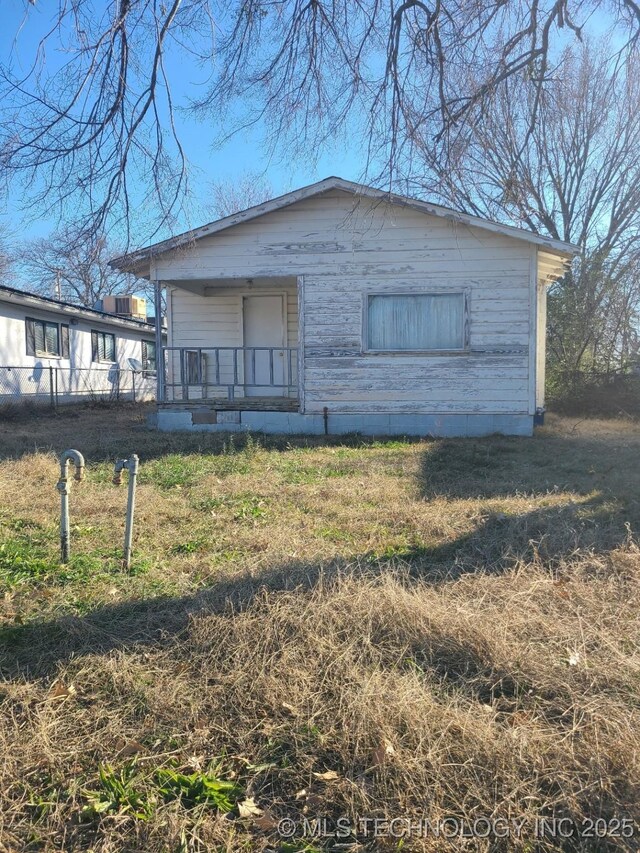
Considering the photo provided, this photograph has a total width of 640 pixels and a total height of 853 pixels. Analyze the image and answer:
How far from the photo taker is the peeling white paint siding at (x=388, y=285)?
10086 mm

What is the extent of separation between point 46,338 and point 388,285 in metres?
12.5


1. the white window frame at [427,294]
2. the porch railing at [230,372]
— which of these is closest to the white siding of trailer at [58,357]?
the porch railing at [230,372]

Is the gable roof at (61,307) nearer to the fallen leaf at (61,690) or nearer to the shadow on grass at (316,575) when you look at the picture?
the shadow on grass at (316,575)

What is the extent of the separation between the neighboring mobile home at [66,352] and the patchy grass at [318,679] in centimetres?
1311

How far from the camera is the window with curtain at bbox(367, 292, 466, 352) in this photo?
10250 mm

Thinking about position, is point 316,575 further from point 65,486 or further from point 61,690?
point 65,486

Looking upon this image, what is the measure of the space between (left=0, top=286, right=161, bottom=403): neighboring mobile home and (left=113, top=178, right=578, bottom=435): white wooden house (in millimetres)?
7597

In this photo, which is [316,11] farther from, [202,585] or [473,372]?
[473,372]

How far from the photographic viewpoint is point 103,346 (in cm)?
2173

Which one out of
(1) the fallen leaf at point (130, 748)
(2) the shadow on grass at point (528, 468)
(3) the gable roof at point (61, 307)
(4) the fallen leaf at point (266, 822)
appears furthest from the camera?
(3) the gable roof at point (61, 307)

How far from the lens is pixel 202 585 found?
362cm

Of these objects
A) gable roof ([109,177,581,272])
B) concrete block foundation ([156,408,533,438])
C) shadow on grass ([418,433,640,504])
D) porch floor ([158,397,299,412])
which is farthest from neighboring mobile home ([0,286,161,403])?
shadow on grass ([418,433,640,504])

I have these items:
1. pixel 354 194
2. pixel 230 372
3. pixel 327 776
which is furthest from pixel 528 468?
pixel 230 372

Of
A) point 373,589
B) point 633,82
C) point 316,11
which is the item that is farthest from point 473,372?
point 373,589
